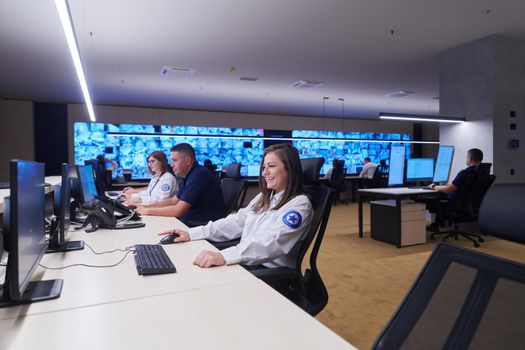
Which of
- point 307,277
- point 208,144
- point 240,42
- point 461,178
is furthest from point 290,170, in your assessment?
point 208,144

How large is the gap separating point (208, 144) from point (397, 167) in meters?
6.09

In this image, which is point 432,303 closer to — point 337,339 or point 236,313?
point 337,339

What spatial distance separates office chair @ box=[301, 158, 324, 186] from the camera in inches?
74.1

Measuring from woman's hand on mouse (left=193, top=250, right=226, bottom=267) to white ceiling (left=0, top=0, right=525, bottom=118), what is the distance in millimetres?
2991

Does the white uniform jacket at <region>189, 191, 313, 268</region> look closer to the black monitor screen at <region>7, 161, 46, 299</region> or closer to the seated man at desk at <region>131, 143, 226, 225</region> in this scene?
the black monitor screen at <region>7, 161, 46, 299</region>

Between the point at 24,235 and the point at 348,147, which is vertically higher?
the point at 348,147

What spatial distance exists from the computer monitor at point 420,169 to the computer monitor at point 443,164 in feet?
0.60

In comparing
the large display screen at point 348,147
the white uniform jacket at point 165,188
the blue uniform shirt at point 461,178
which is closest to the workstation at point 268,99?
the blue uniform shirt at point 461,178

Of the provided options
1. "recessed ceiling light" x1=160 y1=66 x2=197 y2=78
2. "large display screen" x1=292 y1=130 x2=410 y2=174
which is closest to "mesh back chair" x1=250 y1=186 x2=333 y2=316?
"recessed ceiling light" x1=160 y1=66 x2=197 y2=78

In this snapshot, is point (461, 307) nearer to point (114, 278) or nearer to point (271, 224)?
point (271, 224)

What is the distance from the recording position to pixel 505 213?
0.88 metres

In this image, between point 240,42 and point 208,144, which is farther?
point 208,144

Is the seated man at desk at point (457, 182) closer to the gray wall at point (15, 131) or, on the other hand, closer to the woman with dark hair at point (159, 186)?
the woman with dark hair at point (159, 186)

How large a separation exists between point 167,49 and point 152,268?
4248mm
